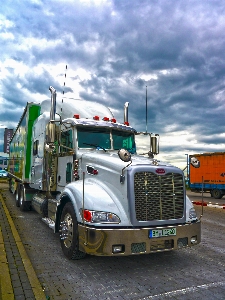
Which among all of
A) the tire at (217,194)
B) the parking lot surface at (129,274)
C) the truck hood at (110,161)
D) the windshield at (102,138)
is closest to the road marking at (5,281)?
the parking lot surface at (129,274)

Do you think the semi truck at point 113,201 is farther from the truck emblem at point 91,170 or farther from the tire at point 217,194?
the tire at point 217,194

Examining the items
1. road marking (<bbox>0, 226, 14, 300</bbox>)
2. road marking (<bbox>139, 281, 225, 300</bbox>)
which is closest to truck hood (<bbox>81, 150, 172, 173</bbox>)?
road marking (<bbox>139, 281, 225, 300</bbox>)

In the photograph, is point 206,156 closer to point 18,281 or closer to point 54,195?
point 54,195

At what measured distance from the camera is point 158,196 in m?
A: 4.99

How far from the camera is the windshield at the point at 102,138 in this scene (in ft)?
21.7

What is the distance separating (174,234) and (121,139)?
2.88 meters

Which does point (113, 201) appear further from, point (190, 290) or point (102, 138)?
point (102, 138)

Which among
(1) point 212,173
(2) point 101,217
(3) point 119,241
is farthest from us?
(1) point 212,173

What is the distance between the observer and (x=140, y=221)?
480 centimetres

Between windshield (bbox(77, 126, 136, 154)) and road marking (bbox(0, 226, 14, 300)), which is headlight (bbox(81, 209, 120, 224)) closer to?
road marking (bbox(0, 226, 14, 300))

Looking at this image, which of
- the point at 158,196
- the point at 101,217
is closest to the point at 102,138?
the point at 158,196

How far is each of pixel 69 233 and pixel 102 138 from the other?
2381 mm

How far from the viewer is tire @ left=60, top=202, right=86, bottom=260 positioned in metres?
5.17

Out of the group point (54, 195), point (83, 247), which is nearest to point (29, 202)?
point (54, 195)
